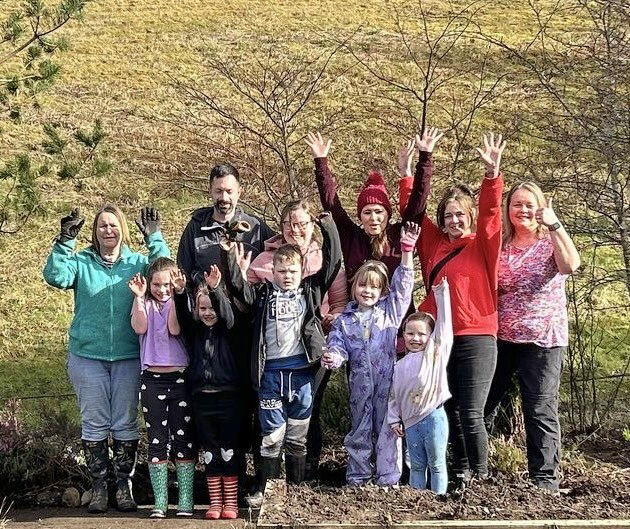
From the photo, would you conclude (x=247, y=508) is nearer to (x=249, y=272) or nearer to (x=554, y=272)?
(x=249, y=272)

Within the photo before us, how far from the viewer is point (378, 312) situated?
575 centimetres

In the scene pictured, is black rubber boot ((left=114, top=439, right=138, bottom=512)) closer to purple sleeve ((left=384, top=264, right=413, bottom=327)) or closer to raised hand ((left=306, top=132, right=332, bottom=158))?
purple sleeve ((left=384, top=264, right=413, bottom=327))

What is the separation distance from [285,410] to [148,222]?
61.3 inches

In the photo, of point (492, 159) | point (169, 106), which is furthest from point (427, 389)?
point (169, 106)

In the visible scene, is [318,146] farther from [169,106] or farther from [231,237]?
[169,106]

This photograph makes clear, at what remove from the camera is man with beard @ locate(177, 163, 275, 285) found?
5.93 meters

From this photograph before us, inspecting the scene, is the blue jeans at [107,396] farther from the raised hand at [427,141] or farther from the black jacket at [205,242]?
the raised hand at [427,141]

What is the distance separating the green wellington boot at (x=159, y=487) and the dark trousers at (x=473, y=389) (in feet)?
5.83

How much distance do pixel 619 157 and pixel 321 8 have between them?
24354 millimetres

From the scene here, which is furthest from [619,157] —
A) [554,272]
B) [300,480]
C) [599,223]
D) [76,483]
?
[76,483]

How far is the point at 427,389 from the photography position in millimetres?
5504

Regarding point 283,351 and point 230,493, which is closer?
point 283,351

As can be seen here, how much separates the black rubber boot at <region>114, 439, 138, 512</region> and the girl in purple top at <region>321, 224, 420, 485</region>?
1.39m

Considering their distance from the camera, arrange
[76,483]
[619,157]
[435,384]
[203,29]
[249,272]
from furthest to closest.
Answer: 1. [203,29]
2. [619,157]
3. [76,483]
4. [249,272]
5. [435,384]
